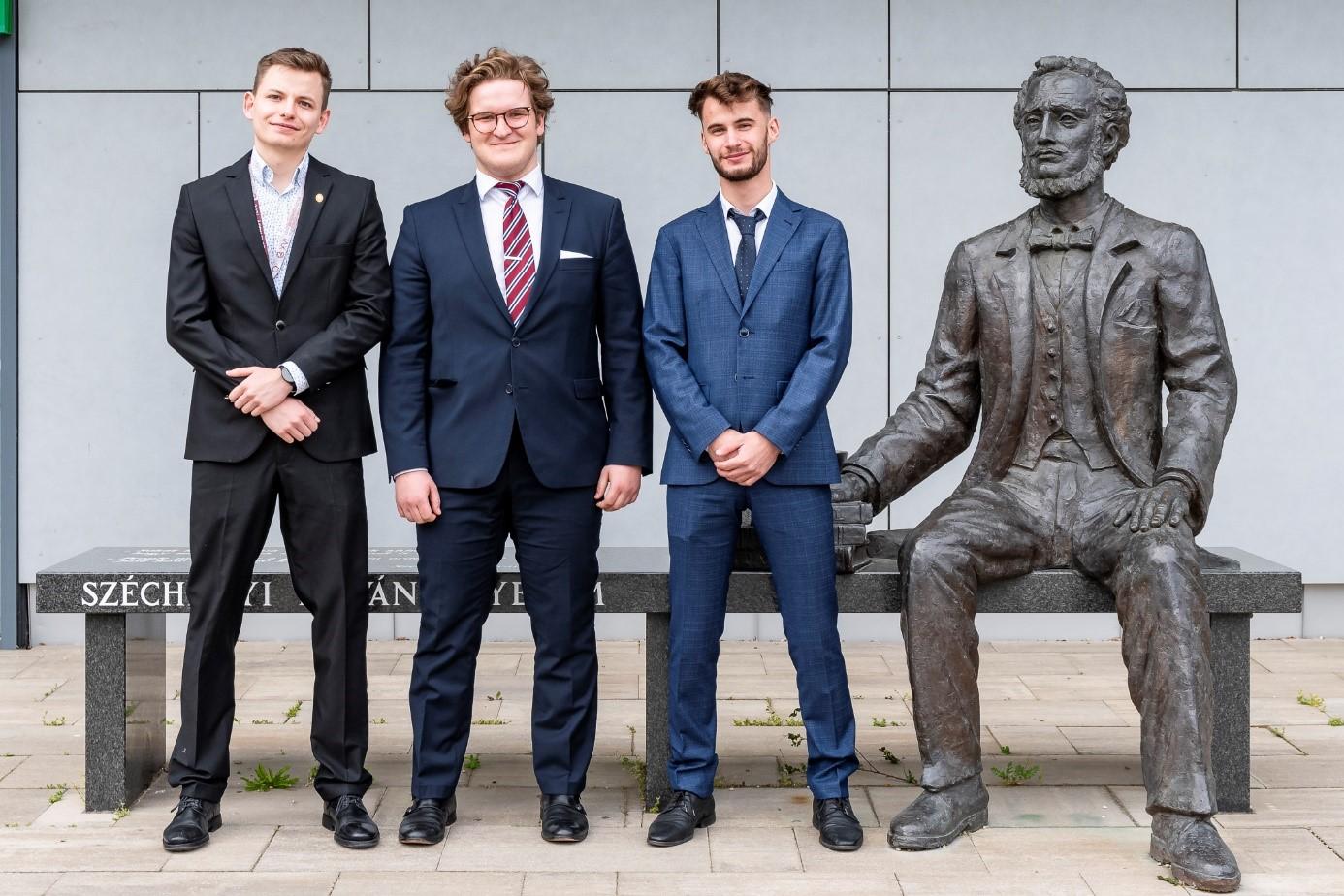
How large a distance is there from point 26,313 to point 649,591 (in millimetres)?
4245

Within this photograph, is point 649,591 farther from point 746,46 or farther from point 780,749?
point 746,46

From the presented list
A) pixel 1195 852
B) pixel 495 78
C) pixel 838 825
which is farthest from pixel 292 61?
pixel 1195 852

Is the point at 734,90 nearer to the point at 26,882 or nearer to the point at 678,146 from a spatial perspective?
the point at 26,882

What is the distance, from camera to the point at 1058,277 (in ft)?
15.7

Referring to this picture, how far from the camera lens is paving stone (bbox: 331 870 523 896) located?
4.00 metres

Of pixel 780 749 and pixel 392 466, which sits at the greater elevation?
pixel 392 466

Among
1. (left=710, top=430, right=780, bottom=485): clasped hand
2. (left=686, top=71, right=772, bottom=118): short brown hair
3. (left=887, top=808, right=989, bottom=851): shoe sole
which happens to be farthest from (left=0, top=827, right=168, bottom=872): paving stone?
(left=686, top=71, right=772, bottom=118): short brown hair

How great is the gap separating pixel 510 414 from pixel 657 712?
1.05 metres

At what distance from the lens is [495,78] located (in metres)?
4.27

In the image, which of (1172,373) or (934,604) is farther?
(1172,373)

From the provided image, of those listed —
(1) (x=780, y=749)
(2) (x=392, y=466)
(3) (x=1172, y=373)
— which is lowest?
(1) (x=780, y=749)

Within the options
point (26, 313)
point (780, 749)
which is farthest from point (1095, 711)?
point (26, 313)

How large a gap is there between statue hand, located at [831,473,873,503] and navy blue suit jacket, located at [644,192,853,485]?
418mm

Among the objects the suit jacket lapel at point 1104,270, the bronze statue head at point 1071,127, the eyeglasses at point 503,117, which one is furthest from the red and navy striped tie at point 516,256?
the suit jacket lapel at point 1104,270
